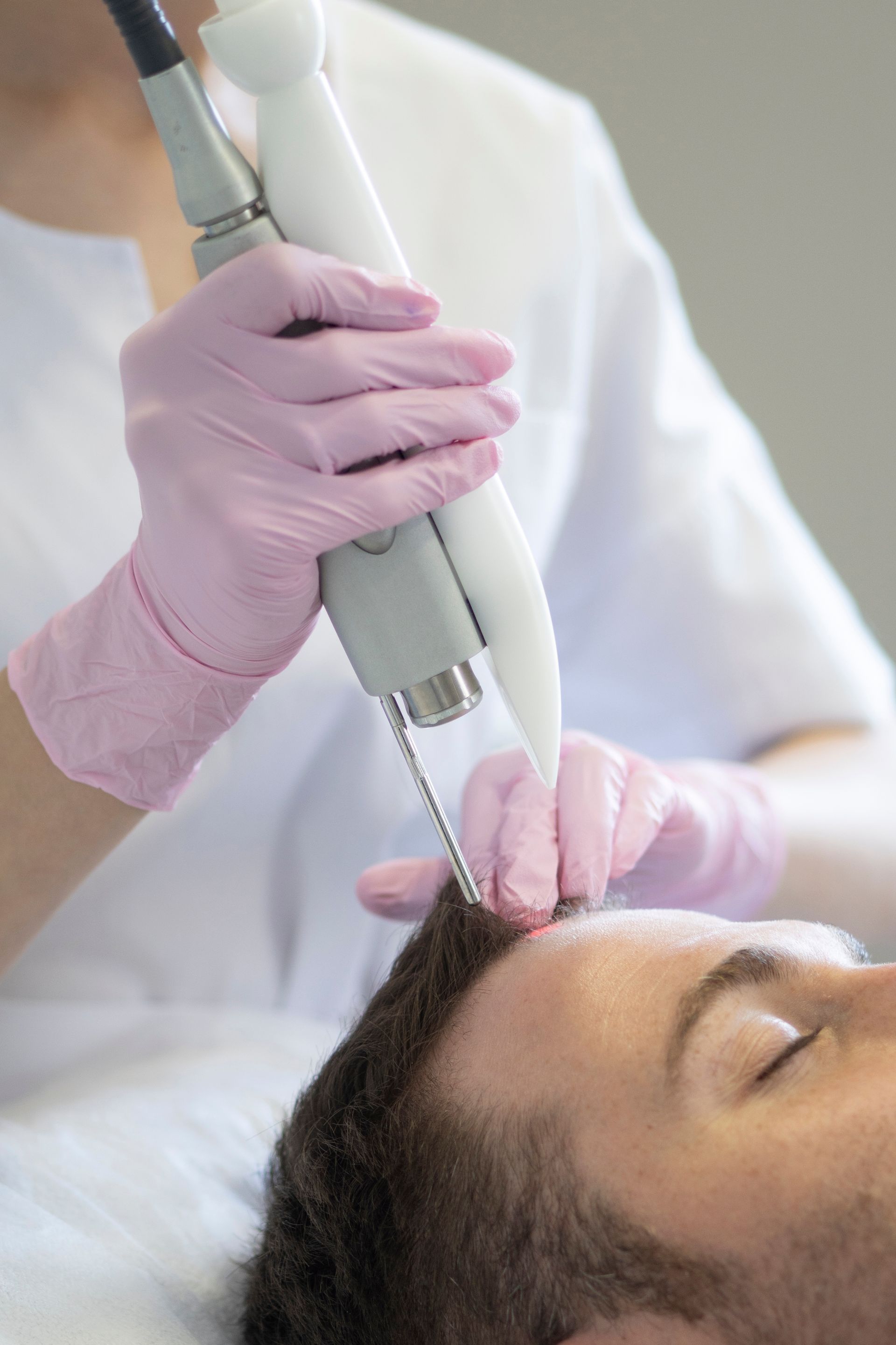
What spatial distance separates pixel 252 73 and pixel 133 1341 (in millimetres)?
888

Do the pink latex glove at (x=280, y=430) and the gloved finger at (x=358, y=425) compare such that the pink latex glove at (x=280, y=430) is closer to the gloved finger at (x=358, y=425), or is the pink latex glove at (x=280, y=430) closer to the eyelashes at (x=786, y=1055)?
the gloved finger at (x=358, y=425)

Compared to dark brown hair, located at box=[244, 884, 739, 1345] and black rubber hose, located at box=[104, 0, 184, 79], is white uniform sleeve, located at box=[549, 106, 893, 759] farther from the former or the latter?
black rubber hose, located at box=[104, 0, 184, 79]

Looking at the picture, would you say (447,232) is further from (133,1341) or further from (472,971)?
(133,1341)

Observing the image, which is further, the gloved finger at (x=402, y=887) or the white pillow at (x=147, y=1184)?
the gloved finger at (x=402, y=887)

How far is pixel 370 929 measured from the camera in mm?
1386

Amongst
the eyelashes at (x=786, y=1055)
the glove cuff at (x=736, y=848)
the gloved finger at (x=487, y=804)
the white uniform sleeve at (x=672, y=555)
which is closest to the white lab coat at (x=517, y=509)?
the white uniform sleeve at (x=672, y=555)

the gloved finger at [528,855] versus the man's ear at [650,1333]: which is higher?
the gloved finger at [528,855]

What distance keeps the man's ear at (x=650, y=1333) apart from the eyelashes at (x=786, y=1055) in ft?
0.51

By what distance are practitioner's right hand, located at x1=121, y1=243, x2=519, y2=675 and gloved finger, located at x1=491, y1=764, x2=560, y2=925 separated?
1.18 feet

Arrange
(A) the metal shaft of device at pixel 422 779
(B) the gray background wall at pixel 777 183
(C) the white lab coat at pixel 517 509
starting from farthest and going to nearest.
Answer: (B) the gray background wall at pixel 777 183
(C) the white lab coat at pixel 517 509
(A) the metal shaft of device at pixel 422 779

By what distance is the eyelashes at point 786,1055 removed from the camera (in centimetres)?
72

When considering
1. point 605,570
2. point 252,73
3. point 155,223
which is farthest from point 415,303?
point 605,570

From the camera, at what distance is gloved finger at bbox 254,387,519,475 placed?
712 millimetres

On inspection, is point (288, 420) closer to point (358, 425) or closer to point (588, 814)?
point (358, 425)
